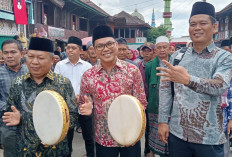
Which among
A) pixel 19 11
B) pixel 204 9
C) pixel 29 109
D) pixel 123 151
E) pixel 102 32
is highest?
pixel 19 11

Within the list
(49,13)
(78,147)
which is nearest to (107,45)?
(78,147)

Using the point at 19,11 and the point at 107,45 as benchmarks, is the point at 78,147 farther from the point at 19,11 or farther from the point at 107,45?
the point at 19,11

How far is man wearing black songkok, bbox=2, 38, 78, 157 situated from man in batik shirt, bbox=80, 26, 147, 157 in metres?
0.29

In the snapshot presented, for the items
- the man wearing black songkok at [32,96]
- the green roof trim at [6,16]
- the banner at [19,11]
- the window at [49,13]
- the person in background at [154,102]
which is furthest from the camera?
the window at [49,13]

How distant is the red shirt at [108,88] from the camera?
211 cm

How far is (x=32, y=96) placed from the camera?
78.1 inches

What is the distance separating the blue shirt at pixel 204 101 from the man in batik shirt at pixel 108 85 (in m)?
0.44

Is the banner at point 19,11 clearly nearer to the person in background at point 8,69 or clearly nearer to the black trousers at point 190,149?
the person in background at point 8,69

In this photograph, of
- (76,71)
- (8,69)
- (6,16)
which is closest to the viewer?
(8,69)

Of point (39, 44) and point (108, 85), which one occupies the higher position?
point (39, 44)

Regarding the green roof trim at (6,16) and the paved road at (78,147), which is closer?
the paved road at (78,147)

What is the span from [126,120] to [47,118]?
704mm

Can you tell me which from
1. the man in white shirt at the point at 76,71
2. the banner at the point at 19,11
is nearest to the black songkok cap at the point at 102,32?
the man in white shirt at the point at 76,71

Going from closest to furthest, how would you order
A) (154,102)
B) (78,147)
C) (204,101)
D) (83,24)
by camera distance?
(204,101)
(154,102)
(78,147)
(83,24)
